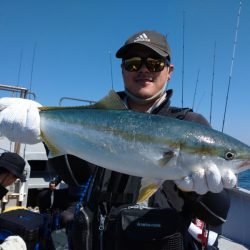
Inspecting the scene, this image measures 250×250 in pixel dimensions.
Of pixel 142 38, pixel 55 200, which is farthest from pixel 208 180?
pixel 55 200

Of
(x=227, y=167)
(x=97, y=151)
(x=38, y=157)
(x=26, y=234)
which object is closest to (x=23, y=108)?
(x=97, y=151)

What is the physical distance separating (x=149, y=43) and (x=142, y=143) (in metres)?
1.09

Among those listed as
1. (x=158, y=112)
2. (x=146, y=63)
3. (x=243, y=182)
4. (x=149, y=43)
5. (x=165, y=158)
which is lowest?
(x=243, y=182)

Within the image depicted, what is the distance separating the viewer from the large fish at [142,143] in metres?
2.50

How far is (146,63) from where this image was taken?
3.10m

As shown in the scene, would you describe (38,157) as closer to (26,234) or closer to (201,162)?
(26,234)

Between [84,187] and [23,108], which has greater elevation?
[23,108]

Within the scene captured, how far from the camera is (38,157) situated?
8.68 metres

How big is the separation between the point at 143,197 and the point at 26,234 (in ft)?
10.4

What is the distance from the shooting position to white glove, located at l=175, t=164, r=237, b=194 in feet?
8.11

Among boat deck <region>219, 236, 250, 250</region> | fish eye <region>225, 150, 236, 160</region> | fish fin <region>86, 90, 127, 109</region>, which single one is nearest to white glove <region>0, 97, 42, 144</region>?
fish fin <region>86, 90, 127, 109</region>

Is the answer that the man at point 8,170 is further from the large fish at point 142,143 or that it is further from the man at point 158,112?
the large fish at point 142,143

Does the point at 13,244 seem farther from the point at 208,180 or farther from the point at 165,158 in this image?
the point at 208,180

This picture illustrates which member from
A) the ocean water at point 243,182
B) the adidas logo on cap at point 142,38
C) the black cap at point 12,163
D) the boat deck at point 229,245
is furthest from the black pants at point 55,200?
the ocean water at point 243,182
